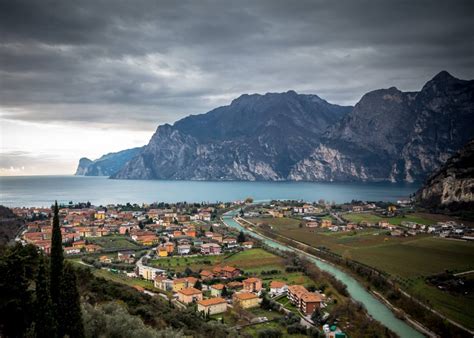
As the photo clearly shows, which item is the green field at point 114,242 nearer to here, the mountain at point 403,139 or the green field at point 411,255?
the green field at point 411,255

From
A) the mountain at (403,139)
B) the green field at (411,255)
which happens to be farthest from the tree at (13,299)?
the mountain at (403,139)

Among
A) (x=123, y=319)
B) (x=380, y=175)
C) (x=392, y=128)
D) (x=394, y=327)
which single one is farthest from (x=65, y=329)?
(x=392, y=128)

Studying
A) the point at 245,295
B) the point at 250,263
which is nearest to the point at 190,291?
the point at 245,295

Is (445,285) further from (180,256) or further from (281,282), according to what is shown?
(180,256)

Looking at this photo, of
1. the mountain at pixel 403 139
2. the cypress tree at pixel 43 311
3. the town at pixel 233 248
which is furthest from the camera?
→ the mountain at pixel 403 139

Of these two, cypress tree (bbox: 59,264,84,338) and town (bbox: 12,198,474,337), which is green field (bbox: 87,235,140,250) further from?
cypress tree (bbox: 59,264,84,338)
